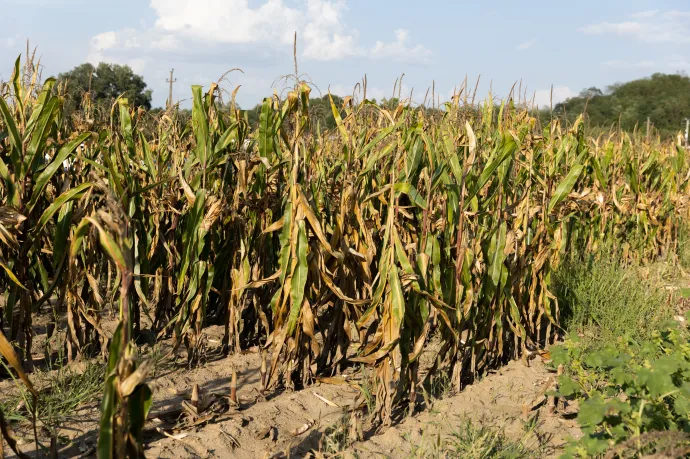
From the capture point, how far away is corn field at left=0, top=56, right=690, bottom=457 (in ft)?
10.2

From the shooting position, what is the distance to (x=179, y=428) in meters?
2.97

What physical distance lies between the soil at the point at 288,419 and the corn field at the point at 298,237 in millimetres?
127

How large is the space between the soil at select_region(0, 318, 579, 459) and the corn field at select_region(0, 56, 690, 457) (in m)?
0.13

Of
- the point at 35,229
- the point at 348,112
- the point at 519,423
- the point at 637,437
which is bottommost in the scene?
the point at 519,423

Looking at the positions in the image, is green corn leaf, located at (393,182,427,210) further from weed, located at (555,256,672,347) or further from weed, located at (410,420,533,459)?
weed, located at (555,256,672,347)

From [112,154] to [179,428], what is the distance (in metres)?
1.94

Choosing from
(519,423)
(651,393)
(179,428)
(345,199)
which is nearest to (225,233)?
(345,199)

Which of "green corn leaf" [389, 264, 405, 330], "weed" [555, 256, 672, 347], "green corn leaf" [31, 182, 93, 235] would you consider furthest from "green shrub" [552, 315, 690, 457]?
"green corn leaf" [31, 182, 93, 235]

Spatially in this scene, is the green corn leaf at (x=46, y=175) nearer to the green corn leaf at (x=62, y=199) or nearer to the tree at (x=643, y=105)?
the green corn leaf at (x=62, y=199)

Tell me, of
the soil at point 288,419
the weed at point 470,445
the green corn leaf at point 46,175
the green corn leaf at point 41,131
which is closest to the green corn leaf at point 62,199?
the green corn leaf at point 46,175

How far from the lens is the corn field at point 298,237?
3094 mm

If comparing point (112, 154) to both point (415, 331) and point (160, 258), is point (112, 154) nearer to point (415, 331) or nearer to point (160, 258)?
point (160, 258)

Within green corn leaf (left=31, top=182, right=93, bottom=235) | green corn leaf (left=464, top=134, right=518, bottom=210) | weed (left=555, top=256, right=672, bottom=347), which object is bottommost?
weed (left=555, top=256, right=672, bottom=347)

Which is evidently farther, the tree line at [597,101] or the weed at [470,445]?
the tree line at [597,101]
